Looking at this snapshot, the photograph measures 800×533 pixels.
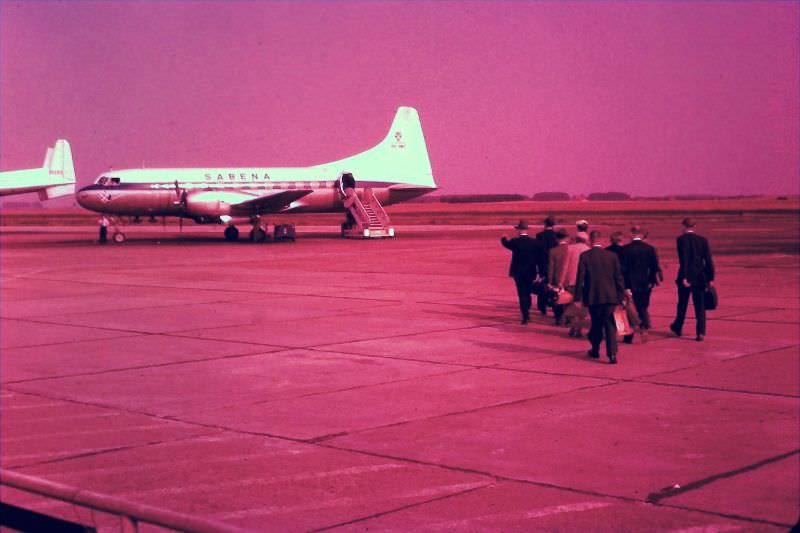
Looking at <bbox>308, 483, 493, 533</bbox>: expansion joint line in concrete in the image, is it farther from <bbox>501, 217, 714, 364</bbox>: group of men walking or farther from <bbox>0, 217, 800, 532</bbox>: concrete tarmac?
<bbox>501, 217, 714, 364</bbox>: group of men walking

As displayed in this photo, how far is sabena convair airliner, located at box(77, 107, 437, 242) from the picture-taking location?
154ft

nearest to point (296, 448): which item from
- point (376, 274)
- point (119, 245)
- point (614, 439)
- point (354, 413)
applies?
point (354, 413)

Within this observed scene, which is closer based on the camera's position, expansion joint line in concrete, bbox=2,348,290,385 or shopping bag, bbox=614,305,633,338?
expansion joint line in concrete, bbox=2,348,290,385

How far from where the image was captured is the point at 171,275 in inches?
1147

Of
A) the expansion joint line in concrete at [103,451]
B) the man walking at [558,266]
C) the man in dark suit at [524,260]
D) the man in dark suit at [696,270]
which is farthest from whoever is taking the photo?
the man in dark suit at [524,260]

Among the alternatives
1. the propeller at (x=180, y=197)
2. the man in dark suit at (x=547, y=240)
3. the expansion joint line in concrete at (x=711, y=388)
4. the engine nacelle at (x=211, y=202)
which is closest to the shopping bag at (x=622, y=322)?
the expansion joint line in concrete at (x=711, y=388)

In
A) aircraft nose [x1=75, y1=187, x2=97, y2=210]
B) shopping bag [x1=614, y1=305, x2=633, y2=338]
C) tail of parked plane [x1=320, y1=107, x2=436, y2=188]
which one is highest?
tail of parked plane [x1=320, y1=107, x2=436, y2=188]

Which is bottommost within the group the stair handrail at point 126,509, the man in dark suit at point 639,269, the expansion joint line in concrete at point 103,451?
the expansion joint line in concrete at point 103,451

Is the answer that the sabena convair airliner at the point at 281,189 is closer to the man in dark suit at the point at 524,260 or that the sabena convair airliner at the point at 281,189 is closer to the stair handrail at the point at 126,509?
the man in dark suit at the point at 524,260

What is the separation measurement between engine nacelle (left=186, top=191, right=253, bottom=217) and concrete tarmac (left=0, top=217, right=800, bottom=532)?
2570 centimetres

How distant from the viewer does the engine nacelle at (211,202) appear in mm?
47219

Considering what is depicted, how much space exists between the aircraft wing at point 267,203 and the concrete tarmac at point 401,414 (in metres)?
26.1

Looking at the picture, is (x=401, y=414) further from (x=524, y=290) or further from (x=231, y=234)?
(x=231, y=234)

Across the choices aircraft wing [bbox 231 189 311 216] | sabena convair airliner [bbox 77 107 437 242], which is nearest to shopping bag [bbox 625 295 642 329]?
aircraft wing [bbox 231 189 311 216]
